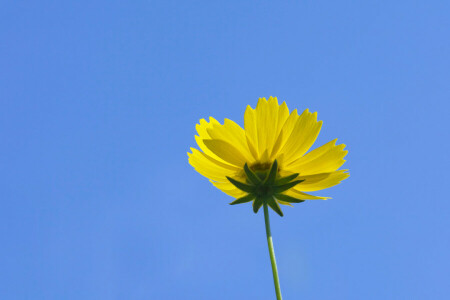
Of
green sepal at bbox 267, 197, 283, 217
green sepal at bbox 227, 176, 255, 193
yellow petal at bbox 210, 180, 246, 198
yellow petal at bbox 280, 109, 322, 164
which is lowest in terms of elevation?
green sepal at bbox 267, 197, 283, 217

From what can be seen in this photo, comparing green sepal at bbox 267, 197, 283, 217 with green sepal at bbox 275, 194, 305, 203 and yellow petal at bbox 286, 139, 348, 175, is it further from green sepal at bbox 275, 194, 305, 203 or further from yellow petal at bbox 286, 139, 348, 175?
yellow petal at bbox 286, 139, 348, 175

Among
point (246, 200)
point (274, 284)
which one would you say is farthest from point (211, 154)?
point (274, 284)

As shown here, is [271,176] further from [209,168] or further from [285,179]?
[209,168]

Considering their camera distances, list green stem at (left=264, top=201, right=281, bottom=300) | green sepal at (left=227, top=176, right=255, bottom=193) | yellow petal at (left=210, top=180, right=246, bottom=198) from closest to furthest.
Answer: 1. green stem at (left=264, top=201, right=281, bottom=300)
2. green sepal at (left=227, top=176, right=255, bottom=193)
3. yellow petal at (left=210, top=180, right=246, bottom=198)

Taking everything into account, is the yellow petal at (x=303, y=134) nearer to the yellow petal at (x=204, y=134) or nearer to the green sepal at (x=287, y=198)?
the green sepal at (x=287, y=198)

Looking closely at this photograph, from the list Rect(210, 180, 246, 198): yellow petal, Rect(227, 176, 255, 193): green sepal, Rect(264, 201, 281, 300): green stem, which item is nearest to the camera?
Rect(264, 201, 281, 300): green stem

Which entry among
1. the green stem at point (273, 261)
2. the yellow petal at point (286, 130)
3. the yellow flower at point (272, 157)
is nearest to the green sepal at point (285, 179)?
the yellow flower at point (272, 157)

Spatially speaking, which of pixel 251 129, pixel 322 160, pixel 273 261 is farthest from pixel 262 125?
pixel 273 261

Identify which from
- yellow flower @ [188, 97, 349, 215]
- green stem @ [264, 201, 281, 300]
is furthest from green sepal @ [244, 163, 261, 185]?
green stem @ [264, 201, 281, 300]
